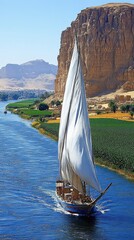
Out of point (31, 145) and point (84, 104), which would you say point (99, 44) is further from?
point (84, 104)

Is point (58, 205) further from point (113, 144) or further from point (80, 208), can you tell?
point (113, 144)

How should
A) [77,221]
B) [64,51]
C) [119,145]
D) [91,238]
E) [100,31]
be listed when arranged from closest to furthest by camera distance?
1. [91,238]
2. [77,221]
3. [119,145]
4. [100,31]
5. [64,51]

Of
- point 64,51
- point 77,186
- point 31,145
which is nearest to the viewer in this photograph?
point 77,186

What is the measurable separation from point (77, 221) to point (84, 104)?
6.55 m

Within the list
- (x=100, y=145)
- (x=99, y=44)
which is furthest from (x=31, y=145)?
(x=99, y=44)

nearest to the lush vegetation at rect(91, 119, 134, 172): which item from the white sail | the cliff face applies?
the white sail

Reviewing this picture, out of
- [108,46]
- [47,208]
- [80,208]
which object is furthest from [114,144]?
[108,46]

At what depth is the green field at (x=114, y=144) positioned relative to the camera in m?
40.5

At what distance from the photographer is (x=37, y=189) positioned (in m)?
34.0

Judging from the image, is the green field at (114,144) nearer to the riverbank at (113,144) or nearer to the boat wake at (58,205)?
the riverbank at (113,144)

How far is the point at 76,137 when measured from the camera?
2820 centimetres

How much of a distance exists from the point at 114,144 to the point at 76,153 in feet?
71.8

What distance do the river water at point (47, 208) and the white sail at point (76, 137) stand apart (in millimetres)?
1947

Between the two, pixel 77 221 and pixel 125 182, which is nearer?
pixel 77 221
